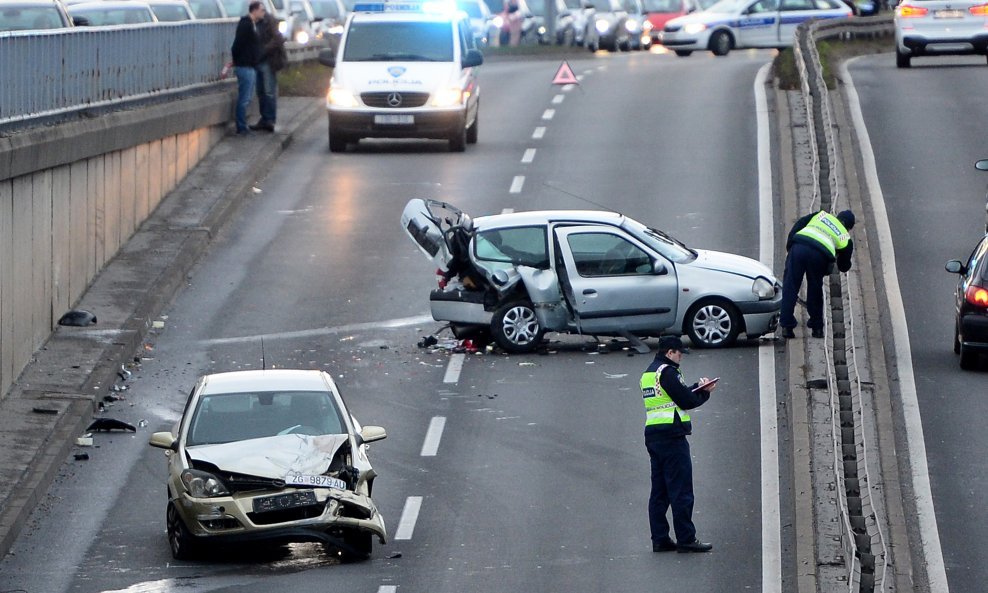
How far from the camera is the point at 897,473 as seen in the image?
1620 cm

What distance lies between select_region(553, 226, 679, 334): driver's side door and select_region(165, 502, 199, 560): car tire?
24.3 ft

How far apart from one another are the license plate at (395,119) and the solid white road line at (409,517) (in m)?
16.8

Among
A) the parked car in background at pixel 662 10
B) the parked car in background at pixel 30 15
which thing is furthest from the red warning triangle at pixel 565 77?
the parked car in background at pixel 662 10

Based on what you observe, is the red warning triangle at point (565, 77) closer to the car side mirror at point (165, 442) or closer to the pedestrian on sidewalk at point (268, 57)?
the pedestrian on sidewalk at point (268, 57)

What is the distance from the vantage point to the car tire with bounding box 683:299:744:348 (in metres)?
21.0

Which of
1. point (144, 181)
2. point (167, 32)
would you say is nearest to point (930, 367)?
point (144, 181)

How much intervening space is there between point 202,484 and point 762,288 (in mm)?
8806

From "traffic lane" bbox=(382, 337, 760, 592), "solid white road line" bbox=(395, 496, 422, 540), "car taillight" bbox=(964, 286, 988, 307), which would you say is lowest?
"solid white road line" bbox=(395, 496, 422, 540)

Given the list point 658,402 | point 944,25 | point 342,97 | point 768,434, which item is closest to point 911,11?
point 944,25

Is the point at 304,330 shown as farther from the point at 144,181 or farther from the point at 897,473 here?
the point at 897,473

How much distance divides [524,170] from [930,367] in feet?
40.2

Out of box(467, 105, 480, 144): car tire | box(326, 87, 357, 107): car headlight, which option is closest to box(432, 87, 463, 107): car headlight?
box(326, 87, 357, 107): car headlight

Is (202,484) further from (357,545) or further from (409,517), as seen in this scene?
(409,517)

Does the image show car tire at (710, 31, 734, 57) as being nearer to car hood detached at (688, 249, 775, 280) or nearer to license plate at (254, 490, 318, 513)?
car hood detached at (688, 249, 775, 280)
